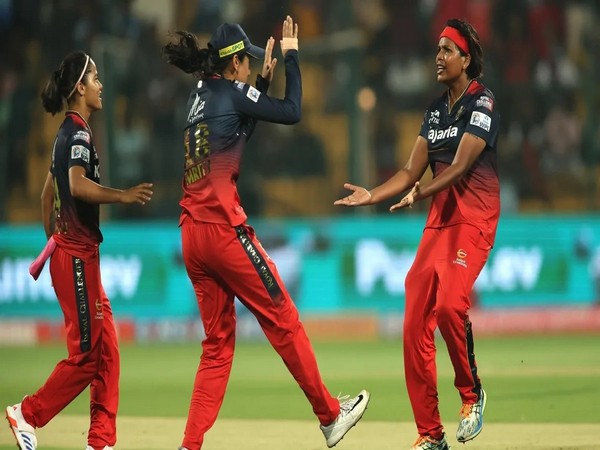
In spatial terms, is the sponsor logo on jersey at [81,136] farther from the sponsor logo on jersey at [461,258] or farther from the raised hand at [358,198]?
the sponsor logo on jersey at [461,258]

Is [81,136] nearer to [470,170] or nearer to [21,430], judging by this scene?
[21,430]

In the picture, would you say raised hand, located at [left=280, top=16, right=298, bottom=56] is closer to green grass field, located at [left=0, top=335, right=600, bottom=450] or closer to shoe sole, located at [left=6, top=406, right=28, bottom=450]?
green grass field, located at [left=0, top=335, right=600, bottom=450]

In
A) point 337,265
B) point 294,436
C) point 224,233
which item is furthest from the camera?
point 337,265

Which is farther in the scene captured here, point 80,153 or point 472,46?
point 472,46

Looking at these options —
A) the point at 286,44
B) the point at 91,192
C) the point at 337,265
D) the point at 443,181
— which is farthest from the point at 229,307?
the point at 337,265

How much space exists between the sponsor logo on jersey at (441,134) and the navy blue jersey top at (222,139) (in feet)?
2.93

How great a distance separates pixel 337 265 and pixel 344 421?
292 inches

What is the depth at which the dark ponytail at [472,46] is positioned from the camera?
21.3 ft

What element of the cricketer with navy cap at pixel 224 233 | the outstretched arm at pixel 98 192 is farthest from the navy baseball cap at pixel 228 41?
the outstretched arm at pixel 98 192

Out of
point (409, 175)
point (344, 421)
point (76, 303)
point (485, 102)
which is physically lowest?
point (344, 421)

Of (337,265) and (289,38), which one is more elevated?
(289,38)

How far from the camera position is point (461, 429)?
20.3 feet

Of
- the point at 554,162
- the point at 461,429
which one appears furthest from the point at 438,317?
the point at 554,162

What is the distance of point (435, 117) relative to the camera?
654 centimetres
